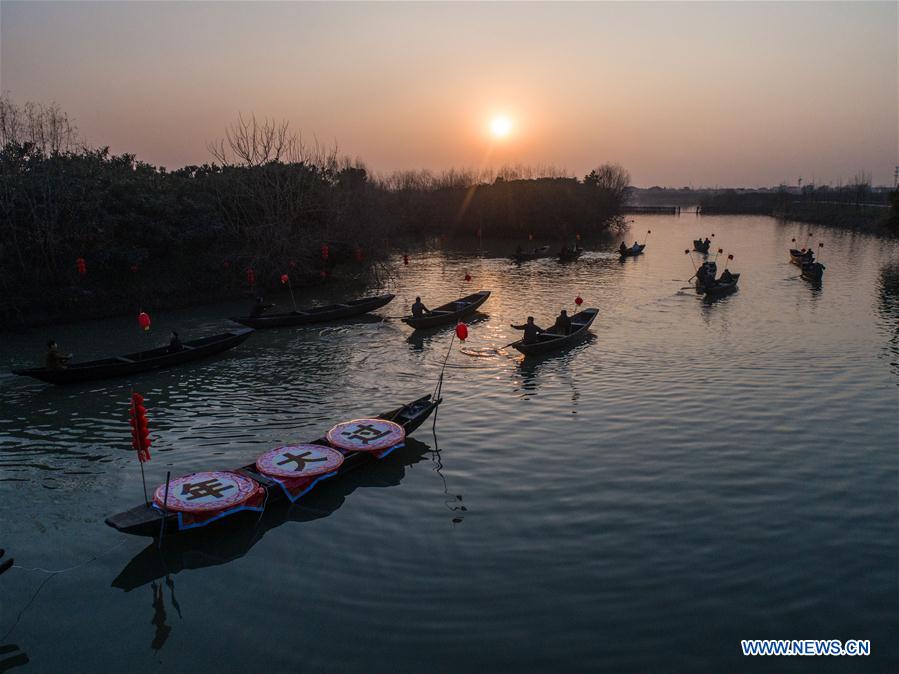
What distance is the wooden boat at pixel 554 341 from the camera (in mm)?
22647

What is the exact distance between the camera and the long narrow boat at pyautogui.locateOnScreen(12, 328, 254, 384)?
19156mm

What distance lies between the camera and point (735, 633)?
333 inches

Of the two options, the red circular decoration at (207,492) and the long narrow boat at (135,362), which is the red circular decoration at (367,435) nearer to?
the red circular decoration at (207,492)

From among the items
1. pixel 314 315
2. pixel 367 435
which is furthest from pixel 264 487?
pixel 314 315

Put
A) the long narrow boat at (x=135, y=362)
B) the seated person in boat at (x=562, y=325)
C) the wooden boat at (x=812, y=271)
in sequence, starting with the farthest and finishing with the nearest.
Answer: the wooden boat at (x=812, y=271), the seated person in boat at (x=562, y=325), the long narrow boat at (x=135, y=362)

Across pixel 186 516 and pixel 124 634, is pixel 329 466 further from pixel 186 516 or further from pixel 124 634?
pixel 124 634

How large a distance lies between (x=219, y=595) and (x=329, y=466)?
332 centimetres

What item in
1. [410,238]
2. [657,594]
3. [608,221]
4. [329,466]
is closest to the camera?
[657,594]

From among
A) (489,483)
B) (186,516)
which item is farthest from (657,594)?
(186,516)

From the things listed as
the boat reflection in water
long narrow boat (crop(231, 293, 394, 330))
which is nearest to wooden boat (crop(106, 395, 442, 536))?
the boat reflection in water

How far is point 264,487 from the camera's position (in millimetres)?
11242

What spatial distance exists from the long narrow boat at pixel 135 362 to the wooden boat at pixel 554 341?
11481 mm

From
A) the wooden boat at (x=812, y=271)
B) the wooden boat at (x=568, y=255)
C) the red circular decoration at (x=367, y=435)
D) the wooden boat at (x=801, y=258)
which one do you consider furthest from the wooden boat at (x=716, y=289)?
the red circular decoration at (x=367, y=435)

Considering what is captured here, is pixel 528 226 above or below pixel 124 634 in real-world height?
above
